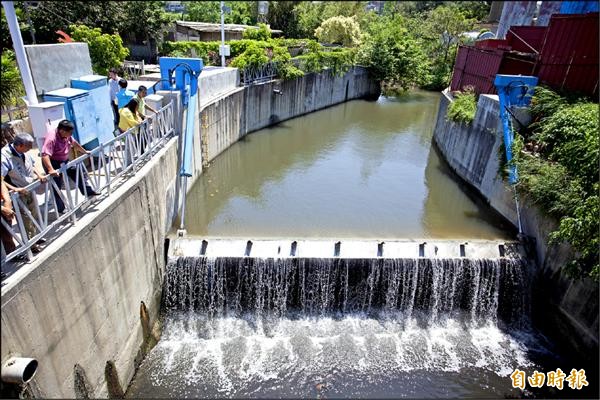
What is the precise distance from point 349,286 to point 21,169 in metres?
7.02

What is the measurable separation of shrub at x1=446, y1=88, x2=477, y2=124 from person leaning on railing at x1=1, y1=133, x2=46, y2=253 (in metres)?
14.0

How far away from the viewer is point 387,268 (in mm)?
9508

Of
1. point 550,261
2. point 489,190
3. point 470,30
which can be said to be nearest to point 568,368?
point 550,261

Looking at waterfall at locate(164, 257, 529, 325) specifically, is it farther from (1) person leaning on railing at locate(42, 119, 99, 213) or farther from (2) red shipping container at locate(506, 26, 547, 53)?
(2) red shipping container at locate(506, 26, 547, 53)

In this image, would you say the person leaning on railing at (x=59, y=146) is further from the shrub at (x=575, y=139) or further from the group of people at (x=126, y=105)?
the shrub at (x=575, y=139)

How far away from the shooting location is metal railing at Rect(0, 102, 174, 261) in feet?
16.7

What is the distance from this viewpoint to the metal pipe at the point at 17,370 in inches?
178

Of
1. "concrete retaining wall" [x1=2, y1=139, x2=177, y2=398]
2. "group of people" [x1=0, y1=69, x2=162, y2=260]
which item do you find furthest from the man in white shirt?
"group of people" [x1=0, y1=69, x2=162, y2=260]

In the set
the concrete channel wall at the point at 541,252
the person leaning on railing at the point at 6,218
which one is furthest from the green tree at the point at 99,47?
the concrete channel wall at the point at 541,252

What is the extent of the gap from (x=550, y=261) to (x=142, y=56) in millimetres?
27155

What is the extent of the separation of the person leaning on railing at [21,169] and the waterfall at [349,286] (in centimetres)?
418

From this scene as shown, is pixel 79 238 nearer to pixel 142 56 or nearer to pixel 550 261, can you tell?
pixel 550 261

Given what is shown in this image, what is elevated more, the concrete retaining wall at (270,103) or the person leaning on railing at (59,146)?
the person leaning on railing at (59,146)

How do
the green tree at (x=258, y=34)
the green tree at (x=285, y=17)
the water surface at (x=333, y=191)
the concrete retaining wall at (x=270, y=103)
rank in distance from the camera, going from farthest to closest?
1. the green tree at (x=285, y=17)
2. the green tree at (x=258, y=34)
3. the concrete retaining wall at (x=270, y=103)
4. the water surface at (x=333, y=191)
